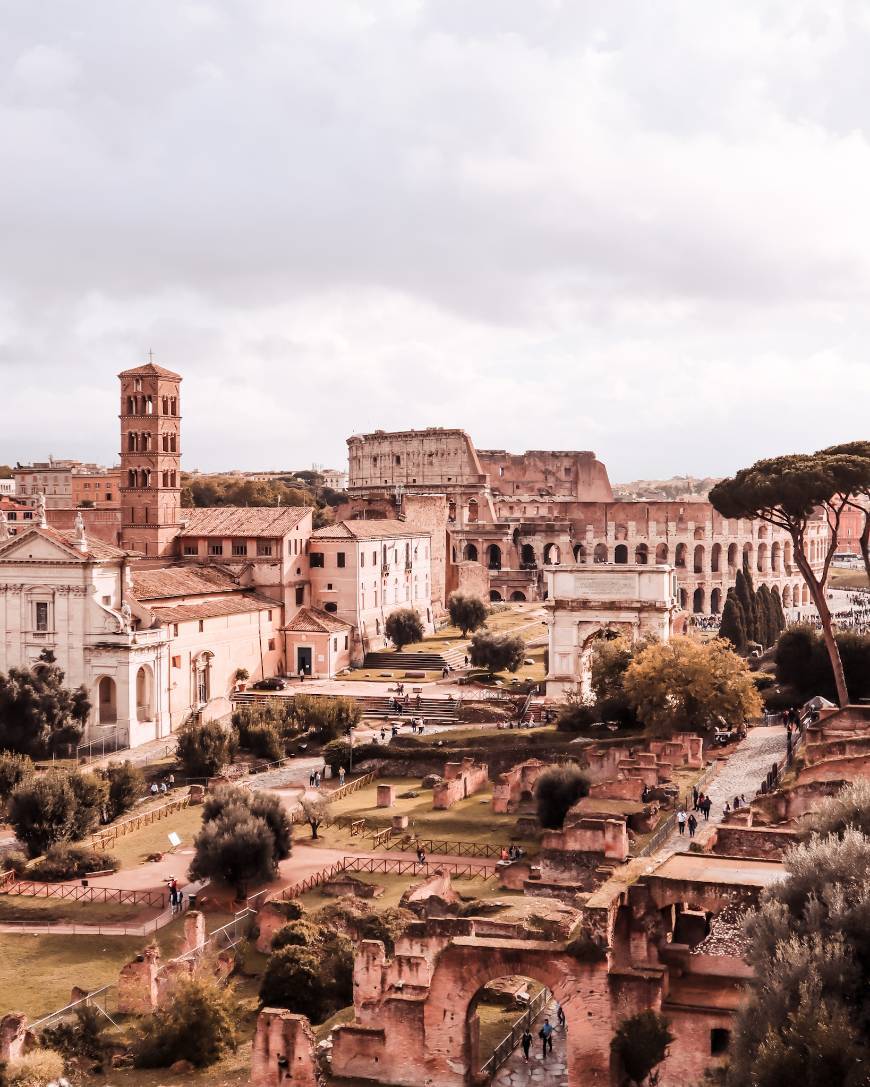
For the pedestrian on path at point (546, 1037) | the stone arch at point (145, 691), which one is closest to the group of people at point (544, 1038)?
the pedestrian on path at point (546, 1037)

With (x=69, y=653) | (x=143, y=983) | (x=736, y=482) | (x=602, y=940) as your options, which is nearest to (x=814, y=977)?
(x=602, y=940)

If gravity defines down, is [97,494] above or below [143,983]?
above

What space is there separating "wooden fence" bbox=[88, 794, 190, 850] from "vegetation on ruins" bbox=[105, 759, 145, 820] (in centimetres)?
40

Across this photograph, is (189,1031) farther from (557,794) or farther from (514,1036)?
(557,794)

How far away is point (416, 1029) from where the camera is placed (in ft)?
54.9

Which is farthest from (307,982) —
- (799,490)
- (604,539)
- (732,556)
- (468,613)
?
(732,556)

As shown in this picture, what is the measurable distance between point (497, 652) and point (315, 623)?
26.0 ft

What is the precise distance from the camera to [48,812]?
98.2 feet

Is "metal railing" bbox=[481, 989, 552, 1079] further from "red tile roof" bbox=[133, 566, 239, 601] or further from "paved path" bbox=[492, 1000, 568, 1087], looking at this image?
"red tile roof" bbox=[133, 566, 239, 601]

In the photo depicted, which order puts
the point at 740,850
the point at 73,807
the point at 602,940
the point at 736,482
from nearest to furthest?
the point at 602,940 → the point at 740,850 → the point at 73,807 → the point at 736,482

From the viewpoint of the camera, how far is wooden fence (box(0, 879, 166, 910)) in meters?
26.6

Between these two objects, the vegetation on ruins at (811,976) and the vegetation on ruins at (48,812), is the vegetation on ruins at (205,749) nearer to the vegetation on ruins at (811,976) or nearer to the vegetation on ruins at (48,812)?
the vegetation on ruins at (48,812)

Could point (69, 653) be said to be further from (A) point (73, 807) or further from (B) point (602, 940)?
(B) point (602, 940)

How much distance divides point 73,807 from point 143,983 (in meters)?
10.3
